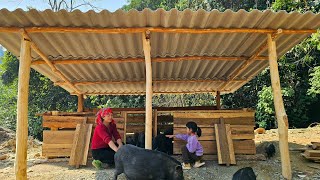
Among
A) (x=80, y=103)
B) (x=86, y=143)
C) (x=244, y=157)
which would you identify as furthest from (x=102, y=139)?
(x=80, y=103)

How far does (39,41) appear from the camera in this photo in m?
6.18

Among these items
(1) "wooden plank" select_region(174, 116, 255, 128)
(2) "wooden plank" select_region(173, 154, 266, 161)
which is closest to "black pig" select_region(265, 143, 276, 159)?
(2) "wooden plank" select_region(173, 154, 266, 161)

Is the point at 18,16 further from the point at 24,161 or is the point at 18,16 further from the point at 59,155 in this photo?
the point at 59,155

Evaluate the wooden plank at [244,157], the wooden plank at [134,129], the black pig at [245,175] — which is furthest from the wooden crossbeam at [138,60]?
the black pig at [245,175]

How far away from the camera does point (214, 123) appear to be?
24.3 feet

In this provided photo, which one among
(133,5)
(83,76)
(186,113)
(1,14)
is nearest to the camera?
(1,14)

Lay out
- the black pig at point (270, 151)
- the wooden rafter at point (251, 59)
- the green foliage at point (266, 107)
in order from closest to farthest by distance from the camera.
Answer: the wooden rafter at point (251, 59) < the black pig at point (270, 151) < the green foliage at point (266, 107)

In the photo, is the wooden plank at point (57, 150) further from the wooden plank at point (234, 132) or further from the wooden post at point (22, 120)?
the wooden plank at point (234, 132)

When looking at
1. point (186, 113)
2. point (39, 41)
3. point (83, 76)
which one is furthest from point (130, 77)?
point (39, 41)

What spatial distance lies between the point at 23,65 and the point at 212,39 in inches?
146

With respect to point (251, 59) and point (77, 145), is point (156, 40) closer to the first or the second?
point (251, 59)

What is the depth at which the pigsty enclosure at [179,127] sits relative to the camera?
7.28 meters

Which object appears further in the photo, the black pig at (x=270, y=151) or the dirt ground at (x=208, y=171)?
the black pig at (x=270, y=151)

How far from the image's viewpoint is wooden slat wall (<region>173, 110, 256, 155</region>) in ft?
23.8
